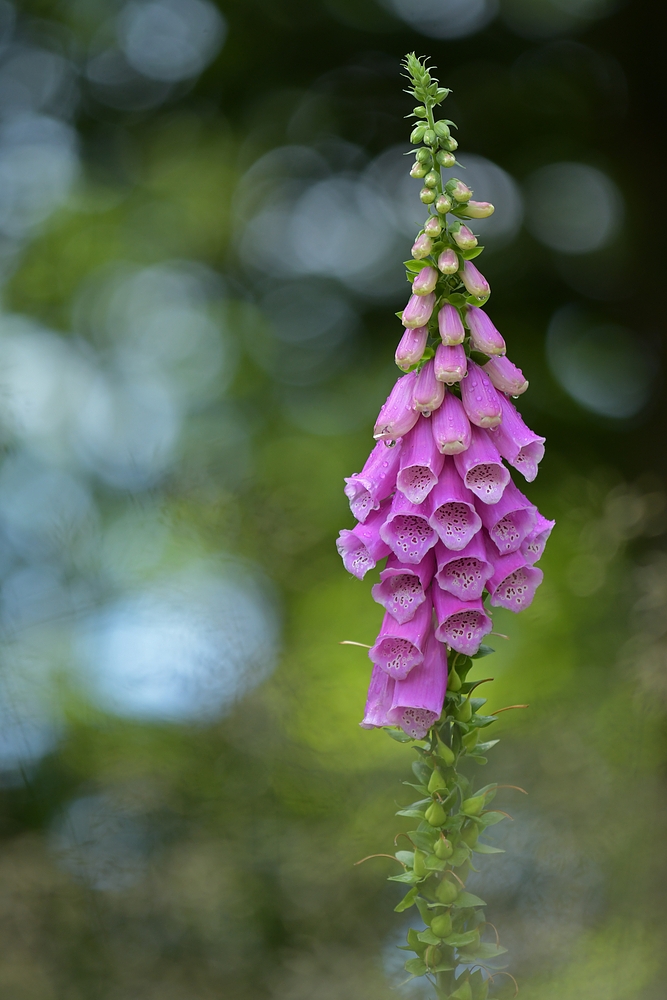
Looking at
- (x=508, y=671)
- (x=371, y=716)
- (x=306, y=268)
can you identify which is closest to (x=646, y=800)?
(x=371, y=716)

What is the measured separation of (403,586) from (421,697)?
0.17m

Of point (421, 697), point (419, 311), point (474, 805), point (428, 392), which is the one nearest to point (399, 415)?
point (428, 392)

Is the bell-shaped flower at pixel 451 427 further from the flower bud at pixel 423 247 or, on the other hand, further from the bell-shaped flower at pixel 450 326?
the flower bud at pixel 423 247

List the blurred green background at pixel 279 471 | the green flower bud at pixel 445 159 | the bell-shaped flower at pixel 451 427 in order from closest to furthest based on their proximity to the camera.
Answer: the green flower bud at pixel 445 159, the bell-shaped flower at pixel 451 427, the blurred green background at pixel 279 471

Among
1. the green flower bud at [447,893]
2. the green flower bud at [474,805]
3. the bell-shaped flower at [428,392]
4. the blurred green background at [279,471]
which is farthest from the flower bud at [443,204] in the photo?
the blurred green background at [279,471]

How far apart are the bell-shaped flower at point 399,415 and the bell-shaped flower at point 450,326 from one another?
11 centimetres

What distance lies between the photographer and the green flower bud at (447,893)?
1096 mm

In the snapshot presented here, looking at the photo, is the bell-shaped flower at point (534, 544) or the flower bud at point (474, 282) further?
the bell-shaped flower at point (534, 544)

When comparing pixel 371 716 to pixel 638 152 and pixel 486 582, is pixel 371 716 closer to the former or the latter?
pixel 486 582

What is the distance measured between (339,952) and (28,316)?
4553 mm

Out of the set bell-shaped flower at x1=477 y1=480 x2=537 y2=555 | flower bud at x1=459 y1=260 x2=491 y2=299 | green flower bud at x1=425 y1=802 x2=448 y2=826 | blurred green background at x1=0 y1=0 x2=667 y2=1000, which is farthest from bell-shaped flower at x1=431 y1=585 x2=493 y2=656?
blurred green background at x1=0 y1=0 x2=667 y2=1000

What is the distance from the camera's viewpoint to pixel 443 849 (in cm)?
108

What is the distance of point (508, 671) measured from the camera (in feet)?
13.7

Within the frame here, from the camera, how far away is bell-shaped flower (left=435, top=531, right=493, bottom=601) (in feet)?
3.69
